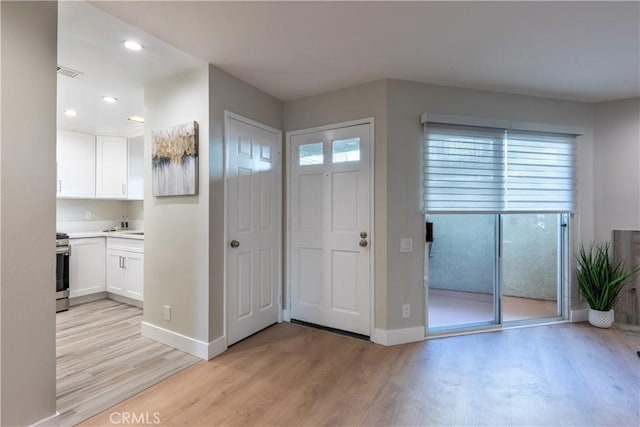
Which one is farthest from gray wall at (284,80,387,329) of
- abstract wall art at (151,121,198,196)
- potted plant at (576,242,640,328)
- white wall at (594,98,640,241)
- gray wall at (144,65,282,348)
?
white wall at (594,98,640,241)

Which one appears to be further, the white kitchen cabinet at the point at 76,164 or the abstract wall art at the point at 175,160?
the white kitchen cabinet at the point at 76,164

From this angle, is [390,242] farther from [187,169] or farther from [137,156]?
[137,156]

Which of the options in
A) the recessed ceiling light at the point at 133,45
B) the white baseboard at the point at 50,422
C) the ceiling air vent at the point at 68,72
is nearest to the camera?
the white baseboard at the point at 50,422

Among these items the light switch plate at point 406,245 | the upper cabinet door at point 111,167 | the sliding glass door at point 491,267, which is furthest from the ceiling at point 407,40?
the upper cabinet door at point 111,167

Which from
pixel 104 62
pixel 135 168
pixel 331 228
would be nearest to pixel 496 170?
pixel 331 228

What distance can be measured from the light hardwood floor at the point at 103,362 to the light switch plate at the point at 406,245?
2.05 metres

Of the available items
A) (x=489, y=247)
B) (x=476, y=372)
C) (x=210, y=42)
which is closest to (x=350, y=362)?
(x=476, y=372)

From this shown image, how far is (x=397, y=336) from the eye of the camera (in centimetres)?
275

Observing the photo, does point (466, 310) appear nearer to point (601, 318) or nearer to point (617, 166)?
point (601, 318)

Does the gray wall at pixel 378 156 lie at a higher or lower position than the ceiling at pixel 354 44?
lower

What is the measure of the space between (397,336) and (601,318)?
2.28m

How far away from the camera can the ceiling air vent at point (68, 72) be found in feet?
7.95

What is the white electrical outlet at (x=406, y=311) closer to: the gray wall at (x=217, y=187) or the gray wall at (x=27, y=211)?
the gray wall at (x=217, y=187)

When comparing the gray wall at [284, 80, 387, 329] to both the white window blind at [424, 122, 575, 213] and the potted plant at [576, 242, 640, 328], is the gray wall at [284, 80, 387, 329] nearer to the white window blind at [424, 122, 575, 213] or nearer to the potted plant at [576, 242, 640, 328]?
the white window blind at [424, 122, 575, 213]
